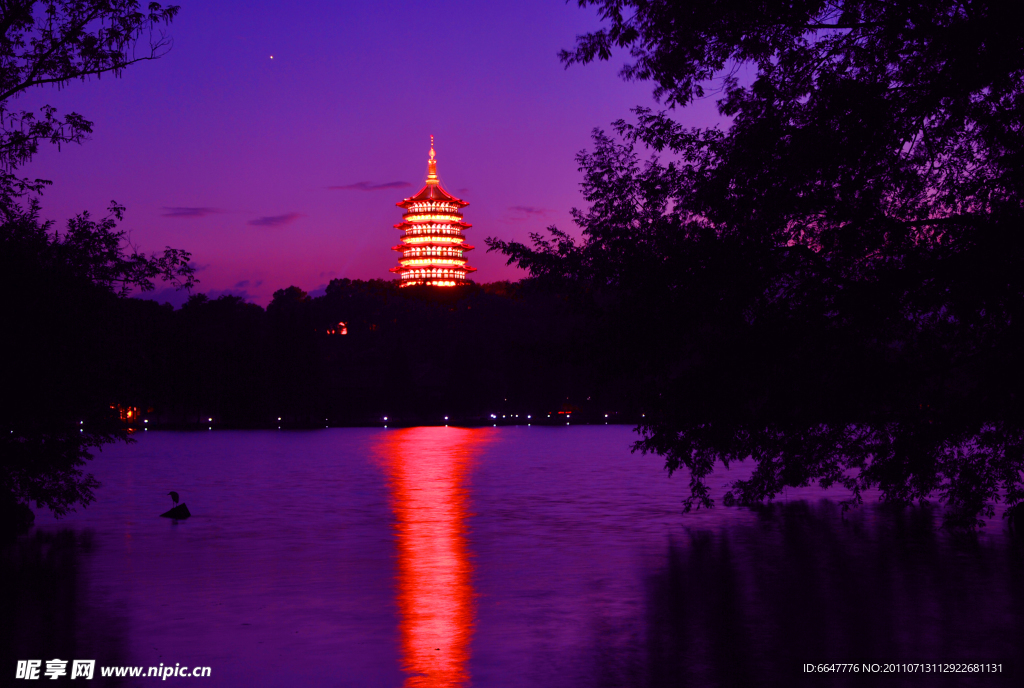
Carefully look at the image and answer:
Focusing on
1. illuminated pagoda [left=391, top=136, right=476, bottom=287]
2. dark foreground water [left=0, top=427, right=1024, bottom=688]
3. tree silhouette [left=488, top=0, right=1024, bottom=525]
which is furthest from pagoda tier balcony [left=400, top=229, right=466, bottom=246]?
tree silhouette [left=488, top=0, right=1024, bottom=525]

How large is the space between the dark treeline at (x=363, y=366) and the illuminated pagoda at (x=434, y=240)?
68.4 feet

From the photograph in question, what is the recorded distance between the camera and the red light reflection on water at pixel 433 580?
9164 mm

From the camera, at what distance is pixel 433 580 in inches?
563

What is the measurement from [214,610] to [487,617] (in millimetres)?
3265

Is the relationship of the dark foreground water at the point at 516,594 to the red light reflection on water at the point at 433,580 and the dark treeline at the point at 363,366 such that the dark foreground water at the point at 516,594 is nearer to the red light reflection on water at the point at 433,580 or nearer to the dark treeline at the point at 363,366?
the red light reflection on water at the point at 433,580

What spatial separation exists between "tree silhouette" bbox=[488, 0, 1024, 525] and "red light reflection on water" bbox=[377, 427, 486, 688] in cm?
415

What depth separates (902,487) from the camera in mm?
14664

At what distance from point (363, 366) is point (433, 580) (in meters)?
109

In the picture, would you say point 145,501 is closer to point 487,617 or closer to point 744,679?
point 487,617

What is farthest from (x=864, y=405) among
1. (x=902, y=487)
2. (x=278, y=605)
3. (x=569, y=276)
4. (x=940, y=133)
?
(x=278, y=605)

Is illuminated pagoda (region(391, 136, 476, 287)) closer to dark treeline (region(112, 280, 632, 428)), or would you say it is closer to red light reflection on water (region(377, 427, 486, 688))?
dark treeline (region(112, 280, 632, 428))

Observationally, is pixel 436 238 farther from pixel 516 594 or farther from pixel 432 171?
pixel 516 594

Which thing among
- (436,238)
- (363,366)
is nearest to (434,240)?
(436,238)

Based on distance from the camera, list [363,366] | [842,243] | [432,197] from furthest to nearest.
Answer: [432,197], [363,366], [842,243]
